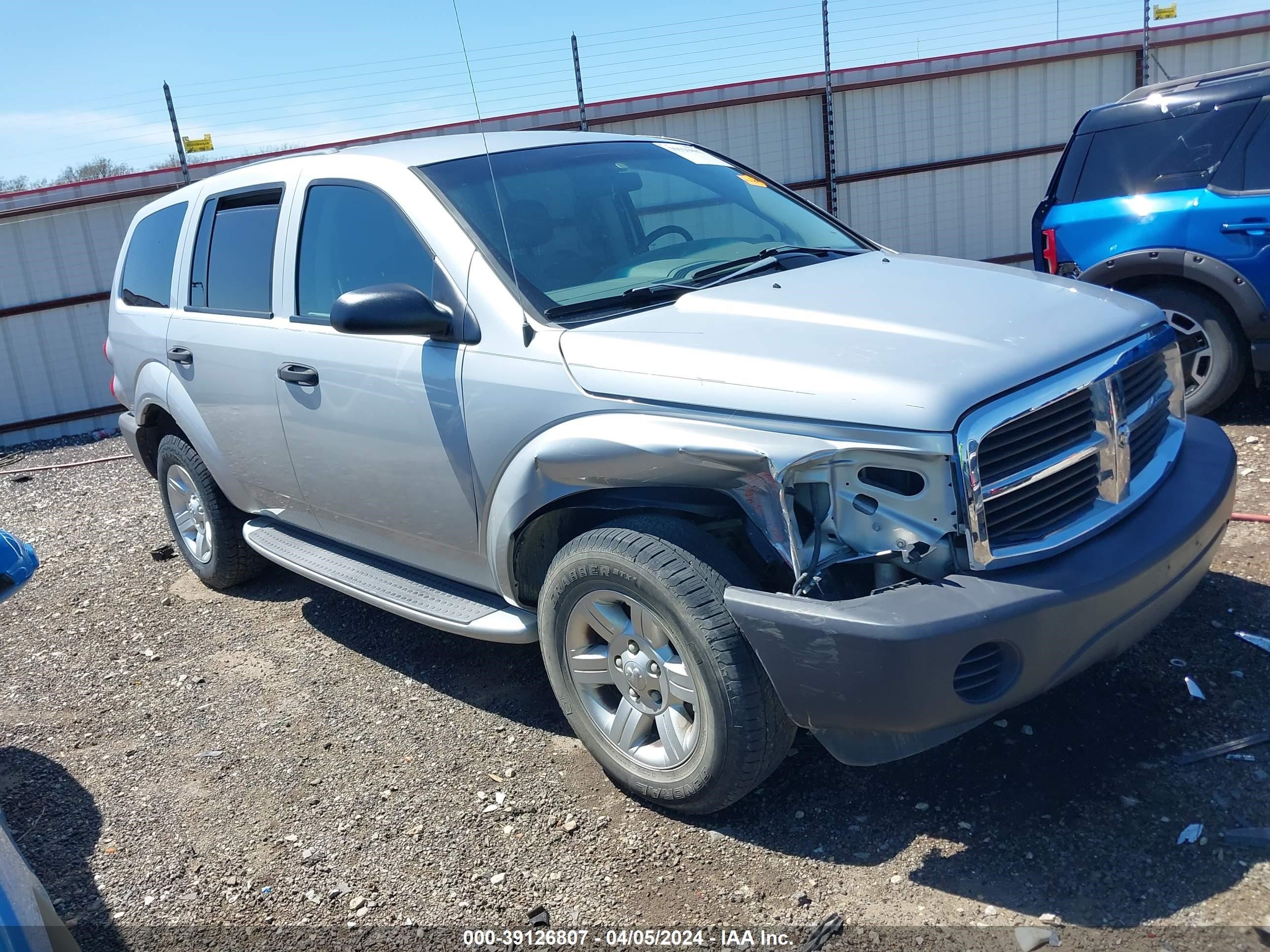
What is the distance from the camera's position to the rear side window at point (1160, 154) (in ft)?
19.1

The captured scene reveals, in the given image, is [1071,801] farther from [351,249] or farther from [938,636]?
[351,249]

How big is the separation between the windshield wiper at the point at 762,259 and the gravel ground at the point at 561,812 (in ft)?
5.28

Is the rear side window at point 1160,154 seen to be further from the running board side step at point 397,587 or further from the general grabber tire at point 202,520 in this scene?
the general grabber tire at point 202,520

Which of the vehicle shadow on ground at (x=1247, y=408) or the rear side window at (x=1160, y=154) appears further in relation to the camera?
the vehicle shadow on ground at (x=1247, y=408)

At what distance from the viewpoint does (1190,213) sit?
583 cm

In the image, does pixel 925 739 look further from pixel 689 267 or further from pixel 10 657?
pixel 10 657

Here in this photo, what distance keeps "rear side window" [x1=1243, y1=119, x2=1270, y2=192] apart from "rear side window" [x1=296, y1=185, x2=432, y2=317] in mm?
4676

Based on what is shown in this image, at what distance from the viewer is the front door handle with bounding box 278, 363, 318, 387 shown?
3.91 meters

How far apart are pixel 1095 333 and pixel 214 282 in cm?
372

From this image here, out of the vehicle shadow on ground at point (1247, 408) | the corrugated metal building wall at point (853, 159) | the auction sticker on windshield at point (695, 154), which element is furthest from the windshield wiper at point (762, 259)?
the corrugated metal building wall at point (853, 159)

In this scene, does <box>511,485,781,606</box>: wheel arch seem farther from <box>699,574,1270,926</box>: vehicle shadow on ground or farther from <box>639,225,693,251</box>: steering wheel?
<box>639,225,693,251</box>: steering wheel

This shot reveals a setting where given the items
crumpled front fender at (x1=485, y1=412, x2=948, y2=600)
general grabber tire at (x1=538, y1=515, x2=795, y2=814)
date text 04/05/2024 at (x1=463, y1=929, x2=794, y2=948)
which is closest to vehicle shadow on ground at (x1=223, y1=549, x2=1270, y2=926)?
general grabber tire at (x1=538, y1=515, x2=795, y2=814)

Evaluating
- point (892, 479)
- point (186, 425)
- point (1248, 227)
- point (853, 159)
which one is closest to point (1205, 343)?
point (1248, 227)

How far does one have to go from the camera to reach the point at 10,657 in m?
5.07
